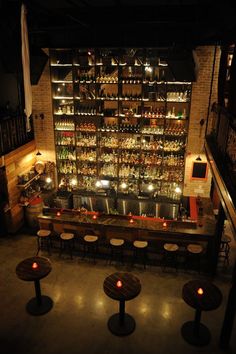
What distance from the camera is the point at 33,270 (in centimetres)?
660

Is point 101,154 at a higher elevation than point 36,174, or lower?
higher

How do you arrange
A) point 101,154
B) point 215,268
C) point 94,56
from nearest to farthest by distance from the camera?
1. point 215,268
2. point 94,56
3. point 101,154

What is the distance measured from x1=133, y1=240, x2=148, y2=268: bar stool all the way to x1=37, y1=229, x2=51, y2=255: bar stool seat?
2434mm

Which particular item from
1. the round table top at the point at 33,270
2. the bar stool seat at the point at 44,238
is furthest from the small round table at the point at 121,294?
the bar stool seat at the point at 44,238

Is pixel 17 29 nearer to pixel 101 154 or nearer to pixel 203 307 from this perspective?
pixel 101 154

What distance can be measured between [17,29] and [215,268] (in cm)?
717

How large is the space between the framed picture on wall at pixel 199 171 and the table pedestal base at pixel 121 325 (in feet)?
16.7

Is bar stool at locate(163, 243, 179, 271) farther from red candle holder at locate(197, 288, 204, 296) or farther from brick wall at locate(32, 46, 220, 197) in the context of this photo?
brick wall at locate(32, 46, 220, 197)

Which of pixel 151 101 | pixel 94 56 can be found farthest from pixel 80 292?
pixel 94 56

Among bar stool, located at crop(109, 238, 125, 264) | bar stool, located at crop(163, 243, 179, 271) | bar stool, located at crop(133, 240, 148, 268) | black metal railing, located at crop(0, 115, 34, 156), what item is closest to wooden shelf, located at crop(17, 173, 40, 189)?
black metal railing, located at crop(0, 115, 34, 156)

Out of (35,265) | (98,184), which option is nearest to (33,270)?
(35,265)

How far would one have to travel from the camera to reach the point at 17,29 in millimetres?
6355

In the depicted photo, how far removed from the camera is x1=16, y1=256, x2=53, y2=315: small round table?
6477 mm

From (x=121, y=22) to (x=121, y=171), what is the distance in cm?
455
